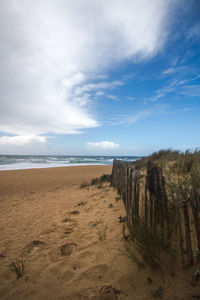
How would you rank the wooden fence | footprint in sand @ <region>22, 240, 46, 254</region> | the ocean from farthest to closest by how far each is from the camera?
the ocean → footprint in sand @ <region>22, 240, 46, 254</region> → the wooden fence

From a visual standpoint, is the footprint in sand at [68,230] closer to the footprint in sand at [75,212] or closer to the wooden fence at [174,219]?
the footprint in sand at [75,212]

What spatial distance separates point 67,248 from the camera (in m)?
2.96

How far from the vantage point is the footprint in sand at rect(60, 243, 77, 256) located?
2.81 meters

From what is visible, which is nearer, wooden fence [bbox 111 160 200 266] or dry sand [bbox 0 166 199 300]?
dry sand [bbox 0 166 199 300]

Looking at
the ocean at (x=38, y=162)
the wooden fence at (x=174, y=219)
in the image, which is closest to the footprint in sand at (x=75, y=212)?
the wooden fence at (x=174, y=219)

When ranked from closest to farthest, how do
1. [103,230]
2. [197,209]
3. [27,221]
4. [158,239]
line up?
[197,209] < [158,239] < [103,230] < [27,221]

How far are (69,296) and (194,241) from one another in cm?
180

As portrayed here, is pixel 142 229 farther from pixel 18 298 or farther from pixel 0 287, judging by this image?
pixel 0 287

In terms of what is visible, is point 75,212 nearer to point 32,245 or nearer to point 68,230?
point 68,230

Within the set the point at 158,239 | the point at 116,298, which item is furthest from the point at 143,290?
the point at 158,239

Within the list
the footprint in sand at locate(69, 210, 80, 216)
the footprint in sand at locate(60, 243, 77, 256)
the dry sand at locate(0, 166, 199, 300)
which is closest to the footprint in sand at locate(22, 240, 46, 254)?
the dry sand at locate(0, 166, 199, 300)

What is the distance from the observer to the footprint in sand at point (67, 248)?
2.81 metres

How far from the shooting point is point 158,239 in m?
2.32

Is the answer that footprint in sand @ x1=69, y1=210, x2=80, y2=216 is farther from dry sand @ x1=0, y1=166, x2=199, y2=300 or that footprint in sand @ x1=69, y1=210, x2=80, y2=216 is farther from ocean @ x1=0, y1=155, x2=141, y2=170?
ocean @ x1=0, y1=155, x2=141, y2=170
